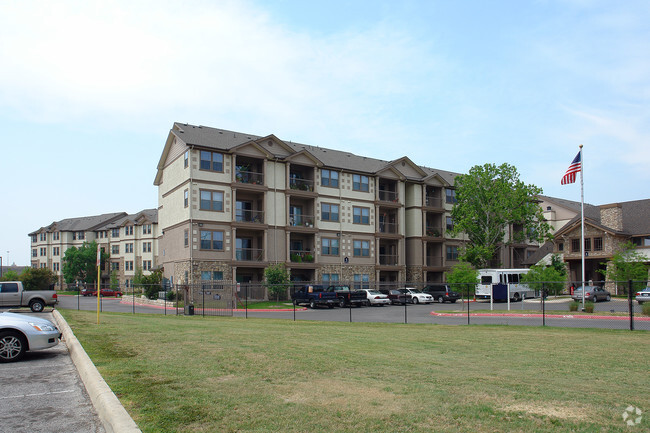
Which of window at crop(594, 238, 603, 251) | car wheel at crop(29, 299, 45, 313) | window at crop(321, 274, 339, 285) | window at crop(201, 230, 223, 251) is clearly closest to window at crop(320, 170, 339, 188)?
window at crop(321, 274, 339, 285)

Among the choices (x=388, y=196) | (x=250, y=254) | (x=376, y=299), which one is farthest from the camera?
(x=388, y=196)

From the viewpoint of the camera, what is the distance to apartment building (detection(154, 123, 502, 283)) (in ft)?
140

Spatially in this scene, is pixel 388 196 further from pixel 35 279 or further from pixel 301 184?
pixel 35 279

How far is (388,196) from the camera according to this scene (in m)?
56.2

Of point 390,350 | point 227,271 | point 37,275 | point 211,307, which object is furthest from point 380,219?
point 390,350

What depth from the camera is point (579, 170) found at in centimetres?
3731

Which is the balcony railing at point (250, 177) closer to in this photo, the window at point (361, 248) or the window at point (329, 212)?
the window at point (329, 212)

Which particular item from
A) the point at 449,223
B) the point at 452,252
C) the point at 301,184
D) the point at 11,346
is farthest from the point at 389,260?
the point at 11,346

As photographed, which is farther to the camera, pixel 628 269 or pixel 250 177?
pixel 250 177

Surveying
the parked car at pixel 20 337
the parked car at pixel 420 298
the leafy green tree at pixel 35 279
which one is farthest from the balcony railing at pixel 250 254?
the parked car at pixel 20 337

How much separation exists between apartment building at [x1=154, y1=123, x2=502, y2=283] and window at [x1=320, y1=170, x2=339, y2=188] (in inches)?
4.0

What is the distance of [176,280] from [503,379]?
38.6 meters

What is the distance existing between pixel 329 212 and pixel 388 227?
8.78m

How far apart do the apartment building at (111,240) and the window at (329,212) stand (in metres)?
45.4
